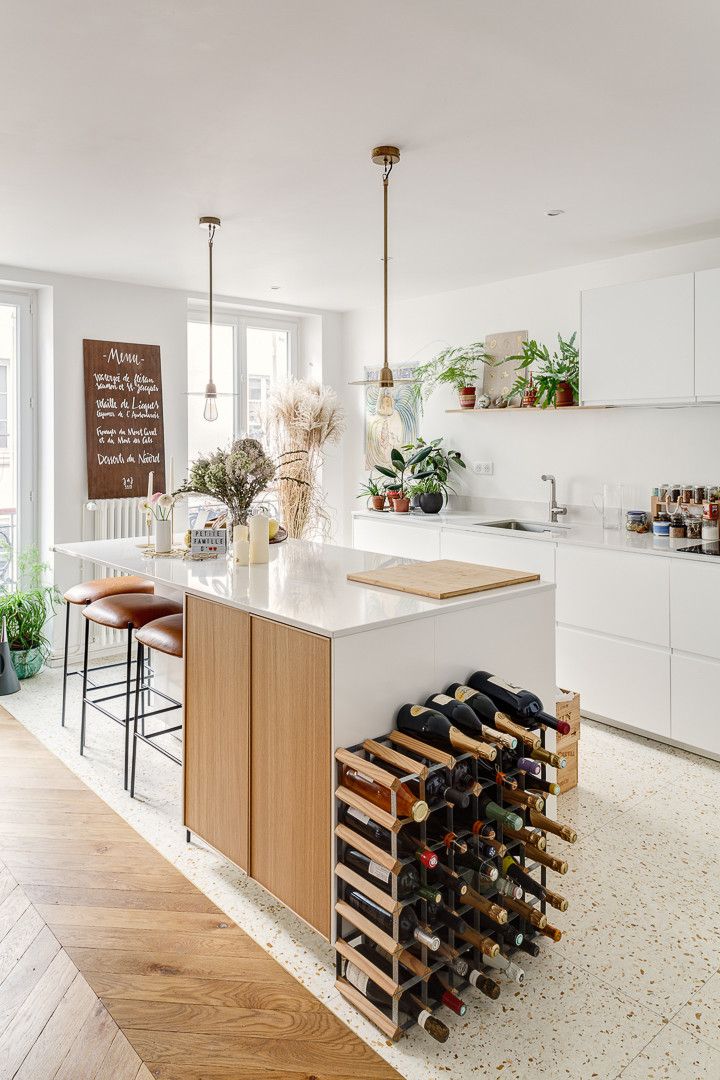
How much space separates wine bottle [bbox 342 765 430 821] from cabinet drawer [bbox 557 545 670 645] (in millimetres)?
2045

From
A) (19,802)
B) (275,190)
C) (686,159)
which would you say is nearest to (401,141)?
(275,190)

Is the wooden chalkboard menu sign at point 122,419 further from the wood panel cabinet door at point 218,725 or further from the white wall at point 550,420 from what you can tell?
the wood panel cabinet door at point 218,725

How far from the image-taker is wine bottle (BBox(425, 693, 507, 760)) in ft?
6.60

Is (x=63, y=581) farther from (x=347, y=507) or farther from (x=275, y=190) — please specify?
(x=275, y=190)

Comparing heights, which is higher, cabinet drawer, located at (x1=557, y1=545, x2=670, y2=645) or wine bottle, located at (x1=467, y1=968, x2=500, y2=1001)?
cabinet drawer, located at (x1=557, y1=545, x2=670, y2=645)

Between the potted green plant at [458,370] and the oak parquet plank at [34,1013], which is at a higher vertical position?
the potted green plant at [458,370]

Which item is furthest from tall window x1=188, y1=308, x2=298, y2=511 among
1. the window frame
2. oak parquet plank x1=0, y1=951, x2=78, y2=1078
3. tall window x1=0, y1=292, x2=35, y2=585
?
oak parquet plank x1=0, y1=951, x2=78, y2=1078

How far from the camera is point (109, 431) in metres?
4.89

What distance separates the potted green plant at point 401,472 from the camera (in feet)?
16.5

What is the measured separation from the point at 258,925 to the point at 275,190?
8.76 ft

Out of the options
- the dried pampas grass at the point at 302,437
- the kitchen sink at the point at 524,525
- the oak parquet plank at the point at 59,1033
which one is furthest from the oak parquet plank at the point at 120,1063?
the dried pampas grass at the point at 302,437

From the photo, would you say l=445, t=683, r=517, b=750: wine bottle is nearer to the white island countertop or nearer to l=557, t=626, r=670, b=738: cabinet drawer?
the white island countertop

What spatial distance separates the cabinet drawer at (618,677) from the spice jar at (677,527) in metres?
0.58

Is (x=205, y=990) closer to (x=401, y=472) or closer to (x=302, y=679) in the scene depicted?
(x=302, y=679)
